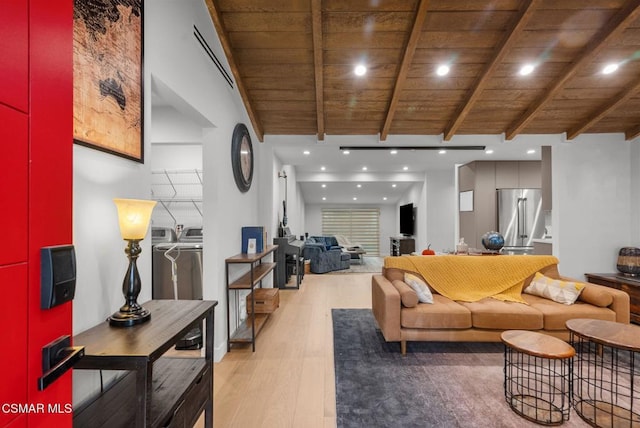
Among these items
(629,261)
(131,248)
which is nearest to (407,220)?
(629,261)

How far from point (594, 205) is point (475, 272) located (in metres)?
2.75

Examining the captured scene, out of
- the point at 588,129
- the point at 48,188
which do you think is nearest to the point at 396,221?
the point at 588,129

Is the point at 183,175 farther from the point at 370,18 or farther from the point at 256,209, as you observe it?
the point at 370,18

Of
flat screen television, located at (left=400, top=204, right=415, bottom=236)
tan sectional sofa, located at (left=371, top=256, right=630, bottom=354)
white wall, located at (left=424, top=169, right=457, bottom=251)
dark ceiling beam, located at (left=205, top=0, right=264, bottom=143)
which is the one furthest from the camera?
flat screen television, located at (left=400, top=204, right=415, bottom=236)

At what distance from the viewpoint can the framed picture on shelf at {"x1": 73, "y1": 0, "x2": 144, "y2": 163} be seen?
136cm

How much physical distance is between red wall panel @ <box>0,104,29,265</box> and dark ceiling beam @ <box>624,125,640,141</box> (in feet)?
21.5

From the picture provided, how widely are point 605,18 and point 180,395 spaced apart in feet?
14.6

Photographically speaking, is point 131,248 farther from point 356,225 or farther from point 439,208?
point 356,225

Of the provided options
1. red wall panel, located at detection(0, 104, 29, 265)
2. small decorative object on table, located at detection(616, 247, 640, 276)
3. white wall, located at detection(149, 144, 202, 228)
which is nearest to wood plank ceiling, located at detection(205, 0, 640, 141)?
white wall, located at detection(149, 144, 202, 228)

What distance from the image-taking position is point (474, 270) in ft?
11.9

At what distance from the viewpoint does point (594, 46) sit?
306cm

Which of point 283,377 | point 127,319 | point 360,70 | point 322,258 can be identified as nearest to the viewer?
point 127,319

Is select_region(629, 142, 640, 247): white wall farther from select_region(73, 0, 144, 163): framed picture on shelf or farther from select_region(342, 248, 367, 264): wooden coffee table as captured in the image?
select_region(73, 0, 144, 163): framed picture on shelf

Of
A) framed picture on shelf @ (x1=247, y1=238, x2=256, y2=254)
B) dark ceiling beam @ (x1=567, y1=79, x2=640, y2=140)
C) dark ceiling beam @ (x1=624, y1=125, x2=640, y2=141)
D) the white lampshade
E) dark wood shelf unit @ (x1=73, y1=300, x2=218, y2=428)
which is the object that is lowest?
dark wood shelf unit @ (x1=73, y1=300, x2=218, y2=428)
